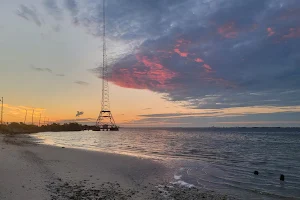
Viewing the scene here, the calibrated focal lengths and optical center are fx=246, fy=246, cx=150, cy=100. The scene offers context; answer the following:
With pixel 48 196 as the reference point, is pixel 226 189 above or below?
below

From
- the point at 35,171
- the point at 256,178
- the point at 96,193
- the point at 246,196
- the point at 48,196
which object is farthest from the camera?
the point at 256,178

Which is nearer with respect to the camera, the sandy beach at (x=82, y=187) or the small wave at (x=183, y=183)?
the sandy beach at (x=82, y=187)

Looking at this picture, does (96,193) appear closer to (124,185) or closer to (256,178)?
(124,185)

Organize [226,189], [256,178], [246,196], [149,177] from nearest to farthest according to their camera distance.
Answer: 1. [246,196]
2. [226,189]
3. [149,177]
4. [256,178]

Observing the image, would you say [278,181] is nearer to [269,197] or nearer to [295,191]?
[295,191]

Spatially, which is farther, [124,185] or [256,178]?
[256,178]

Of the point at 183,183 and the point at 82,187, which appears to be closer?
the point at 82,187

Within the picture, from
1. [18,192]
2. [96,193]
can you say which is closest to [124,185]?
[96,193]

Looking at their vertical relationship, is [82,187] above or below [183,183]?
above

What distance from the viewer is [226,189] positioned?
688 inches

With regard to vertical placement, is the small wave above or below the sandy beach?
below

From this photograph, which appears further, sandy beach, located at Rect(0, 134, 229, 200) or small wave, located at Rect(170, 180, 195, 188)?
small wave, located at Rect(170, 180, 195, 188)

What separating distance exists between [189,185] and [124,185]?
487 cm

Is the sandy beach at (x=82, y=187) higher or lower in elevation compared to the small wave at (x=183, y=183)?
higher
